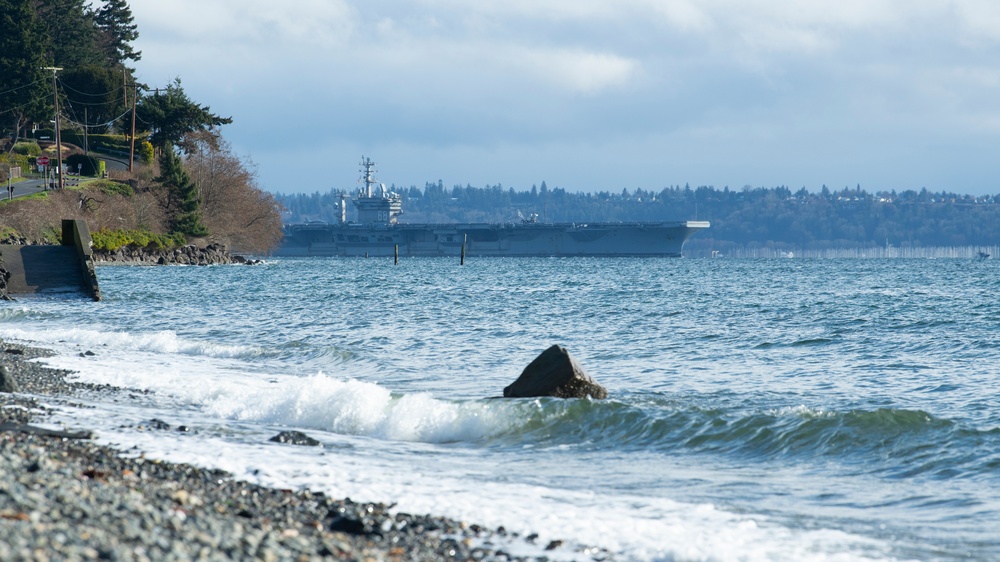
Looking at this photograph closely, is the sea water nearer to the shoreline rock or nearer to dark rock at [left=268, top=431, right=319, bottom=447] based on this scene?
dark rock at [left=268, top=431, right=319, bottom=447]

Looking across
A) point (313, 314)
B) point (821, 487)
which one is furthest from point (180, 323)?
point (821, 487)

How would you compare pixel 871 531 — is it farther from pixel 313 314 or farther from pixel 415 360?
pixel 313 314

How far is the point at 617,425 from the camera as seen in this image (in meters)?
10.2

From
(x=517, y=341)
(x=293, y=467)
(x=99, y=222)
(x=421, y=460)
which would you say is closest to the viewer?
(x=293, y=467)

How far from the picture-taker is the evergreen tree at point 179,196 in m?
68.2

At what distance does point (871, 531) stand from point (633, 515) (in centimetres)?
148

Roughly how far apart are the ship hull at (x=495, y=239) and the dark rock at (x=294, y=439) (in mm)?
111859

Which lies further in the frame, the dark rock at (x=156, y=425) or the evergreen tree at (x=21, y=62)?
the evergreen tree at (x=21, y=62)

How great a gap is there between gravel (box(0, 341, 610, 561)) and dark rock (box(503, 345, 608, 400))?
16.5 ft

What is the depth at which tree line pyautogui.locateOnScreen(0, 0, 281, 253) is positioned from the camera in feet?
215

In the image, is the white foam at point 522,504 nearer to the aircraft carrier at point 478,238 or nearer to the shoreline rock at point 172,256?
the shoreline rock at point 172,256

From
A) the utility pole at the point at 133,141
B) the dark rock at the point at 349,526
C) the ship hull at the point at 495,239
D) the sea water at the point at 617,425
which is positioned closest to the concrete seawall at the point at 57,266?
the sea water at the point at 617,425

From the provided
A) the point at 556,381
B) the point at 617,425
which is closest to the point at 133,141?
the point at 556,381

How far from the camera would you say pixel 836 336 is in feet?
67.5
